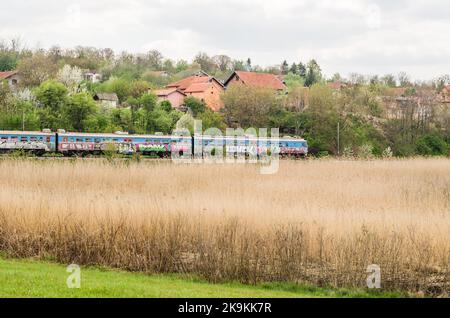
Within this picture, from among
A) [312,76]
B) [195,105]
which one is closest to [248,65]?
[312,76]

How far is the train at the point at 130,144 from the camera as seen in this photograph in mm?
32188

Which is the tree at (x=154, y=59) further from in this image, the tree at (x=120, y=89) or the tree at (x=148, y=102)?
the tree at (x=148, y=102)

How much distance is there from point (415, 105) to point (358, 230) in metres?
43.7

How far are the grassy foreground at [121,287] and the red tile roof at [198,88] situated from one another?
6000 cm

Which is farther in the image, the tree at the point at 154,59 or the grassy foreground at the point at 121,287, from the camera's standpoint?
the tree at the point at 154,59

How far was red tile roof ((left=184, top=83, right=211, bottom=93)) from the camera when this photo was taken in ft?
225

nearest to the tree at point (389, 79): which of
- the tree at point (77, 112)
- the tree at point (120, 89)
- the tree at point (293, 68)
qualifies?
the tree at point (293, 68)

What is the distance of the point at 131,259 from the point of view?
31.0 ft

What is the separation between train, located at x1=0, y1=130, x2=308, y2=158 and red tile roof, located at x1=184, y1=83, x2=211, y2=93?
3073 centimetres

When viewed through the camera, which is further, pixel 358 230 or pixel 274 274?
pixel 358 230

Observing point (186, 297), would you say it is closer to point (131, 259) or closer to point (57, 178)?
point (131, 259)
